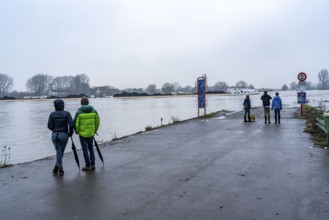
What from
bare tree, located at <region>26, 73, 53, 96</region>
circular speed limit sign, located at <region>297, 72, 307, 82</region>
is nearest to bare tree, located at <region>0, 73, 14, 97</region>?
bare tree, located at <region>26, 73, 53, 96</region>

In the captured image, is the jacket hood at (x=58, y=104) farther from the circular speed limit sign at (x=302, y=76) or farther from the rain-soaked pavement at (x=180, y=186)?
the circular speed limit sign at (x=302, y=76)

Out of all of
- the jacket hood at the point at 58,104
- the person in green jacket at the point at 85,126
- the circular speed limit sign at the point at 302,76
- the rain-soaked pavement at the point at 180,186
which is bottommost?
the rain-soaked pavement at the point at 180,186

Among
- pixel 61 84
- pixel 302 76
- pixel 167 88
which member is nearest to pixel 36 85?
pixel 61 84

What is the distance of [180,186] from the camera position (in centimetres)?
625

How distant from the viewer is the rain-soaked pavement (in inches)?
196

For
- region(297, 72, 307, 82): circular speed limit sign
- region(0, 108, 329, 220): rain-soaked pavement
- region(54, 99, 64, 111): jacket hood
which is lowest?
region(0, 108, 329, 220): rain-soaked pavement

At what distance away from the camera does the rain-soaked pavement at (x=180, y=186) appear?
4.97 metres

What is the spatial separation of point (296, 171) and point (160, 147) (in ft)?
16.1

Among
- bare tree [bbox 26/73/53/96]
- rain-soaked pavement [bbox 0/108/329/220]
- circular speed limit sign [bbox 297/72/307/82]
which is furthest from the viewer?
bare tree [bbox 26/73/53/96]

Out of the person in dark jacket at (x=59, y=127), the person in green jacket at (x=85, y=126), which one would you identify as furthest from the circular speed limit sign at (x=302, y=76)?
the person in dark jacket at (x=59, y=127)

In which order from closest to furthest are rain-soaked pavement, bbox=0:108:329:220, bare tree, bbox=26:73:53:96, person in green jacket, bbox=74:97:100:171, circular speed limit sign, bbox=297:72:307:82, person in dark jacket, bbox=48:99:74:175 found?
rain-soaked pavement, bbox=0:108:329:220 < person in dark jacket, bbox=48:99:74:175 < person in green jacket, bbox=74:97:100:171 < circular speed limit sign, bbox=297:72:307:82 < bare tree, bbox=26:73:53:96

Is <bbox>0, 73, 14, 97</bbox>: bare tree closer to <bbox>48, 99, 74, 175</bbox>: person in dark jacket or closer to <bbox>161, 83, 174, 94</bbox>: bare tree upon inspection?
<bbox>161, 83, 174, 94</bbox>: bare tree

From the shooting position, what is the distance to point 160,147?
36.6ft

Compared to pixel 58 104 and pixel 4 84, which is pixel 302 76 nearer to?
pixel 58 104
